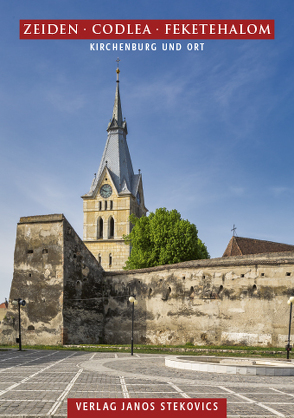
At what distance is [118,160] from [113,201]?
8579 millimetres

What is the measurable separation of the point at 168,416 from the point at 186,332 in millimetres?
23948

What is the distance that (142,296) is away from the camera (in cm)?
3359

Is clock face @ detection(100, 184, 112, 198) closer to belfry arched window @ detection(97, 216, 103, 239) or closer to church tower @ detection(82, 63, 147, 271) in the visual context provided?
church tower @ detection(82, 63, 147, 271)

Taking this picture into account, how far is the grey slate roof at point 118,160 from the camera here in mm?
86750

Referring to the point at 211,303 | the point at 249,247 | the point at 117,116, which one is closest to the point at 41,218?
the point at 211,303

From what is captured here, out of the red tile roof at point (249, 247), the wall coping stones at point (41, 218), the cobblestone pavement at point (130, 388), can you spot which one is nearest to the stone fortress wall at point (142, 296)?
the wall coping stones at point (41, 218)

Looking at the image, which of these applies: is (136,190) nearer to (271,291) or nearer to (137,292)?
(137,292)

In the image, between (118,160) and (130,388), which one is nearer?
(130,388)

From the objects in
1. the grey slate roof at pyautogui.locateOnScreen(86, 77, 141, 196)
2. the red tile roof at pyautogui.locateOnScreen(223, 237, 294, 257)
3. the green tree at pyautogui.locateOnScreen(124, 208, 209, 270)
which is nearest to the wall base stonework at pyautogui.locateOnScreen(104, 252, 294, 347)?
the red tile roof at pyautogui.locateOnScreen(223, 237, 294, 257)

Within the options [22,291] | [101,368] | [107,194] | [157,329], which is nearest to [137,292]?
[157,329]

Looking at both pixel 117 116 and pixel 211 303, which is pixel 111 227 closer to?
pixel 117 116

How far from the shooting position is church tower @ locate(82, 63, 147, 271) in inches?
3260

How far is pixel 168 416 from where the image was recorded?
282 inches

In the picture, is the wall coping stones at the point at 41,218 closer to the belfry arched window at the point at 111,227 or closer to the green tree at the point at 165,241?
the green tree at the point at 165,241
